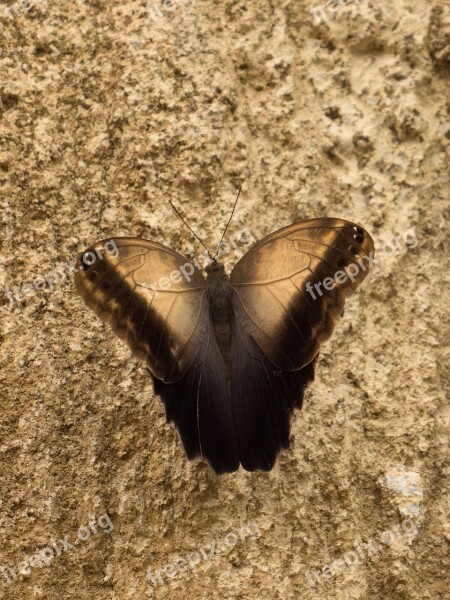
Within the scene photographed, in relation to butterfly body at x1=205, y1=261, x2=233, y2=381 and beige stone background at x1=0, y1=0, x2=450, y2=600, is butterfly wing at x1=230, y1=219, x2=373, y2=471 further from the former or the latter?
beige stone background at x1=0, y1=0, x2=450, y2=600

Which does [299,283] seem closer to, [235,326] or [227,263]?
[235,326]

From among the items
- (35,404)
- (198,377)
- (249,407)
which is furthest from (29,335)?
(249,407)

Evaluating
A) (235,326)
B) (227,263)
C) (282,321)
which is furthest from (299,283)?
(227,263)

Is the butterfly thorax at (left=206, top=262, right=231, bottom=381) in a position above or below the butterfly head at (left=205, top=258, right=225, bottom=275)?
below

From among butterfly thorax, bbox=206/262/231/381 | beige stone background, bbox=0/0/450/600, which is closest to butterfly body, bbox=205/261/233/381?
butterfly thorax, bbox=206/262/231/381

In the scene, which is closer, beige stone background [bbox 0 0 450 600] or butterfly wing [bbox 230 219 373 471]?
butterfly wing [bbox 230 219 373 471]

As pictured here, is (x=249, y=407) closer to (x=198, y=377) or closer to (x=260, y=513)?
(x=198, y=377)
